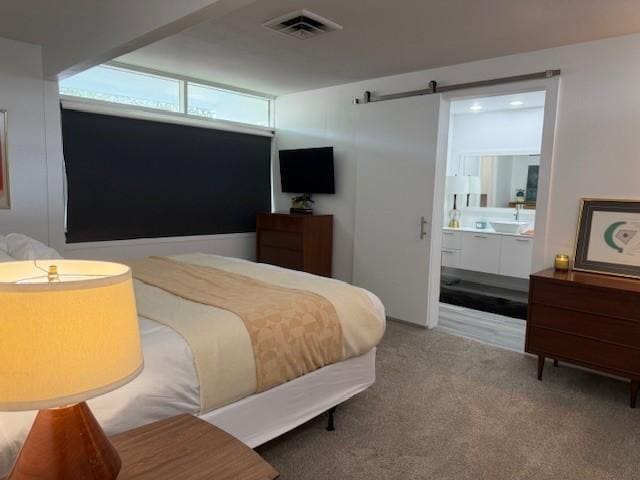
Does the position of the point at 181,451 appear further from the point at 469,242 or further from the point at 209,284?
the point at 469,242

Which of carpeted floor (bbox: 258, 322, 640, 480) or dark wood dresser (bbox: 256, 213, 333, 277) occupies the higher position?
dark wood dresser (bbox: 256, 213, 333, 277)

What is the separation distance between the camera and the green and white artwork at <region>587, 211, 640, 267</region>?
3090 mm

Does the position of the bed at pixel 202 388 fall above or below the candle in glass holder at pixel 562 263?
below

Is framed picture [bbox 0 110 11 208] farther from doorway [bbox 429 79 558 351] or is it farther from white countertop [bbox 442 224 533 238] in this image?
white countertop [bbox 442 224 533 238]

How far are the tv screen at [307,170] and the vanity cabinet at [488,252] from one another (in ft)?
6.96

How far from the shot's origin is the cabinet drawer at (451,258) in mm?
6062

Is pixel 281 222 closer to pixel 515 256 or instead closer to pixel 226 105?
pixel 226 105

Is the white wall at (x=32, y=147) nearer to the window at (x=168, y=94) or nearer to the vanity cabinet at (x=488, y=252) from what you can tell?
the window at (x=168, y=94)

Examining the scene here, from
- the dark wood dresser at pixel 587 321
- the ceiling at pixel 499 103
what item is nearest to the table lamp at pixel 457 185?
the ceiling at pixel 499 103

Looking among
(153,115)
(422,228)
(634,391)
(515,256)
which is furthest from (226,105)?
(634,391)

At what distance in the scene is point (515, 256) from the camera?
17.9 ft


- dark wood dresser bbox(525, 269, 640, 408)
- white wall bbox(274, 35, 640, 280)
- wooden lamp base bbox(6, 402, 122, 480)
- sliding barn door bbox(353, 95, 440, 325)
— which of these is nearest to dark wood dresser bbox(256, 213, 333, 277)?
→ sliding barn door bbox(353, 95, 440, 325)

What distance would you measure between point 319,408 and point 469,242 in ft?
13.7

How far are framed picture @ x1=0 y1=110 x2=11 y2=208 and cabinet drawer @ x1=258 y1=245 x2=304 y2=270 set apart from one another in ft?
8.30
